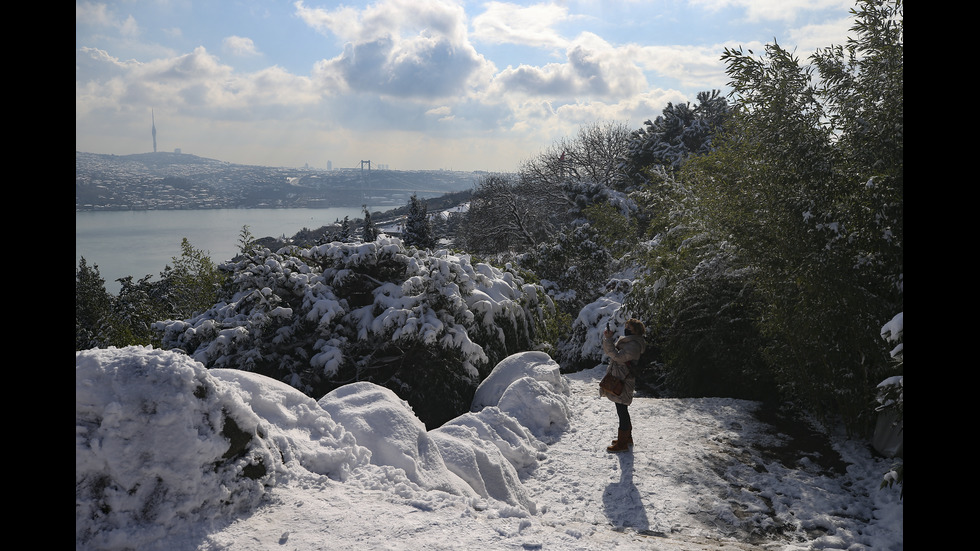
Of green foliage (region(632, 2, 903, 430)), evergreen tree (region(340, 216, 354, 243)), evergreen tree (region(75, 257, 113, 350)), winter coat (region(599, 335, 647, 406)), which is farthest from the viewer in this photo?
evergreen tree (region(75, 257, 113, 350))

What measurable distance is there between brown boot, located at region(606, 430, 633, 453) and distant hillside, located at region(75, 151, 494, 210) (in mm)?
32881

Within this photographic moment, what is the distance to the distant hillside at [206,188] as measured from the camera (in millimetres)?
48875

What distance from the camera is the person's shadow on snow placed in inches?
161

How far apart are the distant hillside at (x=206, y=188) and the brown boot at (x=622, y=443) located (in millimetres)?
32881

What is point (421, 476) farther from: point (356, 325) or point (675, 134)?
point (675, 134)

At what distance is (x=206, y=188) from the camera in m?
79.5

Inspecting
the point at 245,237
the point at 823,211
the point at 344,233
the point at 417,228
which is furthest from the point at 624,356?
the point at 417,228

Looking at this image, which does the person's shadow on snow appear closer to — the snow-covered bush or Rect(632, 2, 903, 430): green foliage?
Rect(632, 2, 903, 430): green foliage

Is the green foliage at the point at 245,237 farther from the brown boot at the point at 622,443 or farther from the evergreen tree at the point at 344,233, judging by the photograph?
the brown boot at the point at 622,443

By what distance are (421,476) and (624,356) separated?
102 inches

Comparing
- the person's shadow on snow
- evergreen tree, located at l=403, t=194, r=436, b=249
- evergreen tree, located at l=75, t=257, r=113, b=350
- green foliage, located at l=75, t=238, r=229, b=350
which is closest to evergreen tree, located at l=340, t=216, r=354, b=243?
green foliage, located at l=75, t=238, r=229, b=350

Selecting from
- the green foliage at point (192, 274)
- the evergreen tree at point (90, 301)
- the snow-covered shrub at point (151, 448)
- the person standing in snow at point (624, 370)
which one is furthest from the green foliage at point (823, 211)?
the evergreen tree at point (90, 301)
